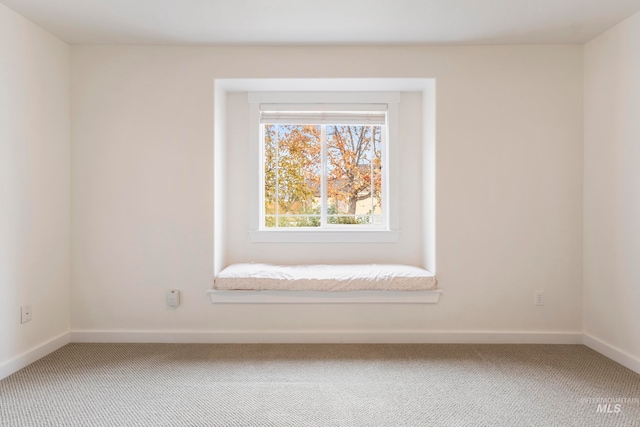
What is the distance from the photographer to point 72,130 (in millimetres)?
3152

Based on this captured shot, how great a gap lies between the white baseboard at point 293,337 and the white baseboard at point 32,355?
11 cm

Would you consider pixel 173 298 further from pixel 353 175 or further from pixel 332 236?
pixel 353 175

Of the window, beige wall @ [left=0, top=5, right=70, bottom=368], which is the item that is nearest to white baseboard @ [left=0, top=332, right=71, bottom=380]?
beige wall @ [left=0, top=5, right=70, bottom=368]

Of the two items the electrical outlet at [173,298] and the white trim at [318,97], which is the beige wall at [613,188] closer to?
the white trim at [318,97]

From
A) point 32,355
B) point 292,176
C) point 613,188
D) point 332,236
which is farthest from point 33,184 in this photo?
point 613,188

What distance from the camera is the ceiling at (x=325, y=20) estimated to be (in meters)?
2.50

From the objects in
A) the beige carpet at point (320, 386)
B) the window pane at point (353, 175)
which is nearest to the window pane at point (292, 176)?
the window pane at point (353, 175)

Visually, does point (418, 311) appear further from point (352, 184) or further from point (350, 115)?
point (350, 115)

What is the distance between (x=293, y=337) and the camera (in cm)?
316

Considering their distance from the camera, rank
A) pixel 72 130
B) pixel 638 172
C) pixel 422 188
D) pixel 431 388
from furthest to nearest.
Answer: pixel 422 188 < pixel 72 130 < pixel 638 172 < pixel 431 388

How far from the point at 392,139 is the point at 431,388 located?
2121 millimetres

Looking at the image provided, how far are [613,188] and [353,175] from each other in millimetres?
2035

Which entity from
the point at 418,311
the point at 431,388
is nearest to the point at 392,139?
the point at 418,311

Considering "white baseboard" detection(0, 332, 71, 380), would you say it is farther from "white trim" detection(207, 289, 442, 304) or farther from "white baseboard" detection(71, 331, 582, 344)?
"white trim" detection(207, 289, 442, 304)
